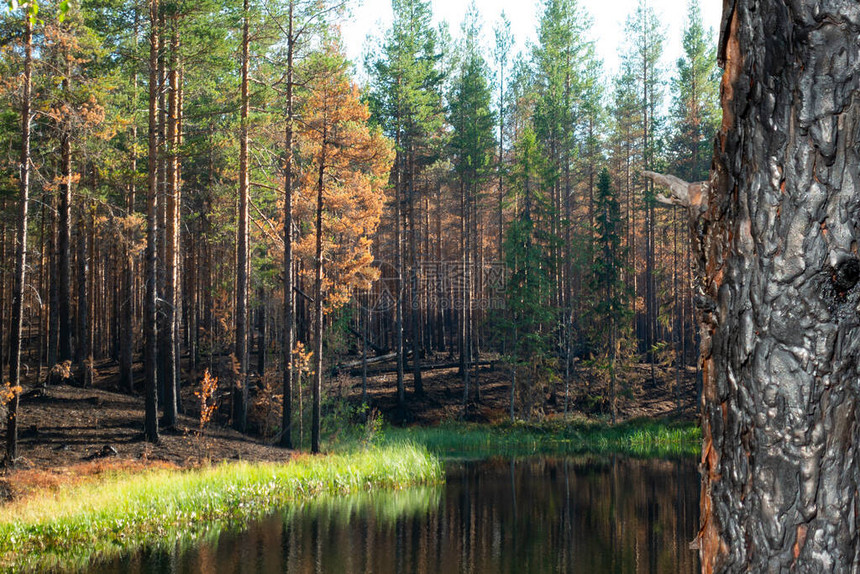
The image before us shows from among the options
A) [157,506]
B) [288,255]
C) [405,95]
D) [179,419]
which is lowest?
[157,506]

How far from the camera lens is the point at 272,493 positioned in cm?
1542

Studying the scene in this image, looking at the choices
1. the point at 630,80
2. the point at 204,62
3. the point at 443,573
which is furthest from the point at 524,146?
the point at 443,573

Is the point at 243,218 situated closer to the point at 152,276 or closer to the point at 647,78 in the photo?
the point at 152,276

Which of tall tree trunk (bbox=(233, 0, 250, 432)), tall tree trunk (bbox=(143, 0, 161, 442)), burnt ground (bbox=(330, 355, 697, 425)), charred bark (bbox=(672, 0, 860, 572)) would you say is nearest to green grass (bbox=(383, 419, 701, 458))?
burnt ground (bbox=(330, 355, 697, 425))

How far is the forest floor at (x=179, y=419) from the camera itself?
14.9 metres

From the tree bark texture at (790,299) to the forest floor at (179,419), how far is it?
1337 cm

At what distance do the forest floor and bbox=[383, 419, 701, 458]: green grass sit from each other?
171 cm

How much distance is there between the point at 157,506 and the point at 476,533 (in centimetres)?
570

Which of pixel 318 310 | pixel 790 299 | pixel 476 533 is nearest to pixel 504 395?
pixel 318 310

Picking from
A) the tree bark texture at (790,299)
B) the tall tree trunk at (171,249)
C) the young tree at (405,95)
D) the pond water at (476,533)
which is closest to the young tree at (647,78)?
the young tree at (405,95)

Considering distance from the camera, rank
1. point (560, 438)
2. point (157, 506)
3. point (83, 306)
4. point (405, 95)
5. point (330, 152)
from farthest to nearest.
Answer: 1. point (405, 95)
2. point (560, 438)
3. point (83, 306)
4. point (330, 152)
5. point (157, 506)

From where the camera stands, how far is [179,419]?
1988cm

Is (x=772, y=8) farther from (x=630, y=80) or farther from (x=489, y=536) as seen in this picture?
(x=630, y=80)

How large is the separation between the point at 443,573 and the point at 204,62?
13.3 meters
